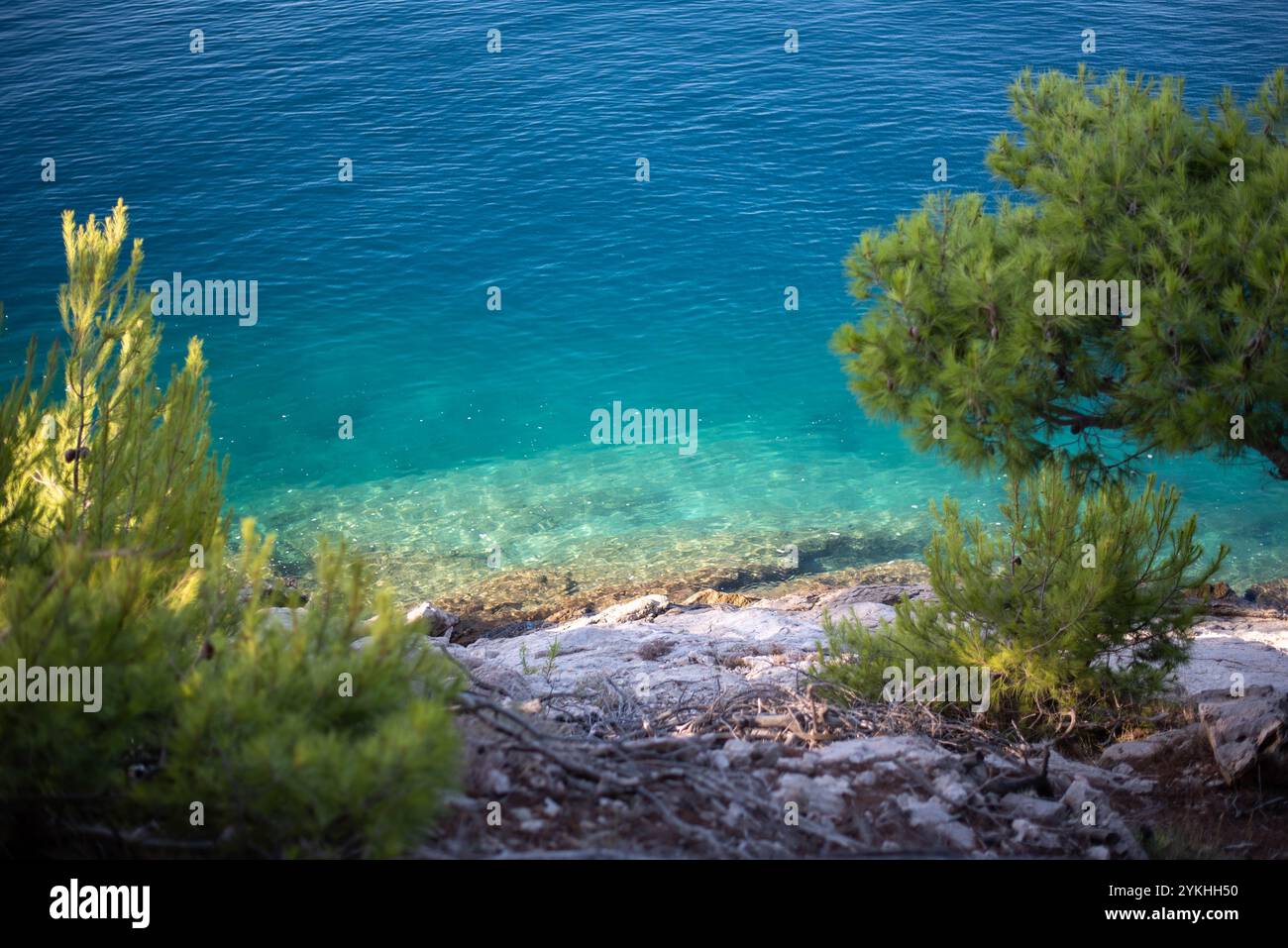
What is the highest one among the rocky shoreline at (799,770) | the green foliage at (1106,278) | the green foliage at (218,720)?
the green foliage at (1106,278)

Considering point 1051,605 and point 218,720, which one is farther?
point 1051,605

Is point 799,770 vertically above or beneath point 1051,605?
beneath

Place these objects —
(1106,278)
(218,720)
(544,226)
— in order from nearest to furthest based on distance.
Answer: (218,720) → (1106,278) → (544,226)

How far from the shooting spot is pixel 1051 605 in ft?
20.2

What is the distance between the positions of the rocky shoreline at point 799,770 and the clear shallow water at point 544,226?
4585 millimetres

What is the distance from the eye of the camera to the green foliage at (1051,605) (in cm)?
606

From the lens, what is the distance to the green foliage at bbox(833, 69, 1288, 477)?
5.09 metres

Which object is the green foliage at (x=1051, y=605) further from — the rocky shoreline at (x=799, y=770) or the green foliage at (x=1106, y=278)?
the green foliage at (x=1106, y=278)

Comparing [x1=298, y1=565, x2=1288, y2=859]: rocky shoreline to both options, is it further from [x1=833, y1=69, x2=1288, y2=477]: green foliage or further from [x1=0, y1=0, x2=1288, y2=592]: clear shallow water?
[x1=0, y1=0, x2=1288, y2=592]: clear shallow water

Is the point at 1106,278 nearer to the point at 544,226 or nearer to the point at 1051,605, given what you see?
the point at 1051,605

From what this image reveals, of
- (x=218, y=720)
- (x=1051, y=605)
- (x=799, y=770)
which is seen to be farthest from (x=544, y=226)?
(x=218, y=720)

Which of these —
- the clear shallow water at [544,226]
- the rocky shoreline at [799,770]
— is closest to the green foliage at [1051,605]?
the rocky shoreline at [799,770]

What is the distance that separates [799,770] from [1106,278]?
125 inches
